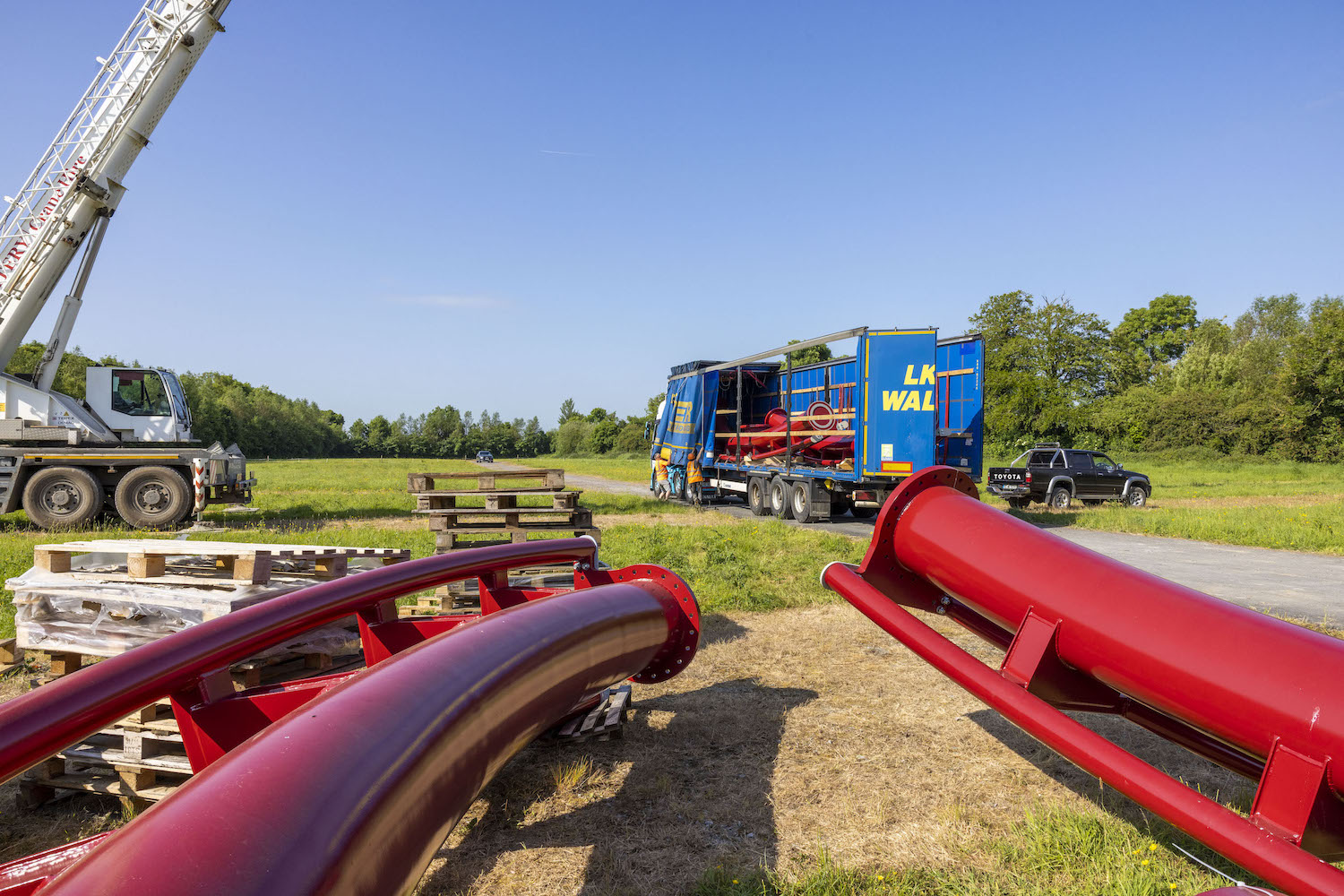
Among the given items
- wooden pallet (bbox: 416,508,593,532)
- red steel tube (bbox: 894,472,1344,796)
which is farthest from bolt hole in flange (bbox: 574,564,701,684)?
wooden pallet (bbox: 416,508,593,532)

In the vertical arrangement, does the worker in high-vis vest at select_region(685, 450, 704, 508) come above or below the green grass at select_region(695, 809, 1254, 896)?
above

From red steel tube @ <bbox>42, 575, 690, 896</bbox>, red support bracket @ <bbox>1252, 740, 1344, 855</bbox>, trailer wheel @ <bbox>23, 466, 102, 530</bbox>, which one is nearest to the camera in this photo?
red steel tube @ <bbox>42, 575, 690, 896</bbox>

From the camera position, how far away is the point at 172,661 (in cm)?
212

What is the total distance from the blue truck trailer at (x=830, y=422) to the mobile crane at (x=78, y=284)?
34.2 ft

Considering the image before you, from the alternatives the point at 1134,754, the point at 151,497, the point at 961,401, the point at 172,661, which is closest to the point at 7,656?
the point at 172,661

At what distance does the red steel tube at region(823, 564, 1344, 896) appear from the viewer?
1.93m

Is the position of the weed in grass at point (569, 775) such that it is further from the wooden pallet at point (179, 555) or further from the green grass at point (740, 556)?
the green grass at point (740, 556)

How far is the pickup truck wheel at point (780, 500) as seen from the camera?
15.6 m

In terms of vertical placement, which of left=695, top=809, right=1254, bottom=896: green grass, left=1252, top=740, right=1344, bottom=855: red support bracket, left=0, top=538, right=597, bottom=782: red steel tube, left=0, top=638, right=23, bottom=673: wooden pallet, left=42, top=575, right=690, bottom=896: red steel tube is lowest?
left=695, top=809, right=1254, bottom=896: green grass

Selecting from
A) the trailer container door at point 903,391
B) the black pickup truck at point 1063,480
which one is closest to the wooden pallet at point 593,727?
the trailer container door at point 903,391

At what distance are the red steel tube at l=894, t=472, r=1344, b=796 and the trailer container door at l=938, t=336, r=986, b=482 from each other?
9.86m

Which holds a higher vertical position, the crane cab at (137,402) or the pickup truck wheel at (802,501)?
the crane cab at (137,402)

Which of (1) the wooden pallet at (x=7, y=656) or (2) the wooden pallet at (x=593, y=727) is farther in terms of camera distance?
(1) the wooden pallet at (x=7, y=656)

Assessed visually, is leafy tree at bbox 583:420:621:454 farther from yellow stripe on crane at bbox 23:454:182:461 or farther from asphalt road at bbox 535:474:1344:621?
asphalt road at bbox 535:474:1344:621
